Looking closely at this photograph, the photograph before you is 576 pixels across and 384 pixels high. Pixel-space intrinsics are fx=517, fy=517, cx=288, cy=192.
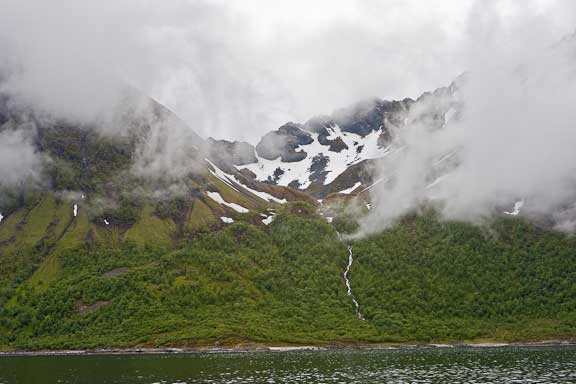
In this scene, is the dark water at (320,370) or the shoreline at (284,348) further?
the shoreline at (284,348)

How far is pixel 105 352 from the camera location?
168 metres

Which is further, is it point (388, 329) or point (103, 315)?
point (103, 315)

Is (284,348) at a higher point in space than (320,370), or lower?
higher

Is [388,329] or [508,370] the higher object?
[388,329]

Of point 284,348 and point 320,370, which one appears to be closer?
point 320,370

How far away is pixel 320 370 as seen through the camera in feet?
332

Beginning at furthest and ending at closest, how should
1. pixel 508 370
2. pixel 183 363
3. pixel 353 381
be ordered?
pixel 183 363
pixel 508 370
pixel 353 381

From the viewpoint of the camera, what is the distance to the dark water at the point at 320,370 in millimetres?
86188

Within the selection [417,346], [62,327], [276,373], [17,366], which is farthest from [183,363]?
[62,327]

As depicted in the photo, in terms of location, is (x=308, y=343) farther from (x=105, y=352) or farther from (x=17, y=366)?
(x=17, y=366)

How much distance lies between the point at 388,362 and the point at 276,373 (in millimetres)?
29388

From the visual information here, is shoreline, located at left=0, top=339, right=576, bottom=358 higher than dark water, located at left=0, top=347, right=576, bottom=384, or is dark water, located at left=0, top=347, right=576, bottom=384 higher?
shoreline, located at left=0, top=339, right=576, bottom=358

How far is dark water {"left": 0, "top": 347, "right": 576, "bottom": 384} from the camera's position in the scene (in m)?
86.2

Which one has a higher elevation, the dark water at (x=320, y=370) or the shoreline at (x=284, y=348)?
the shoreline at (x=284, y=348)
